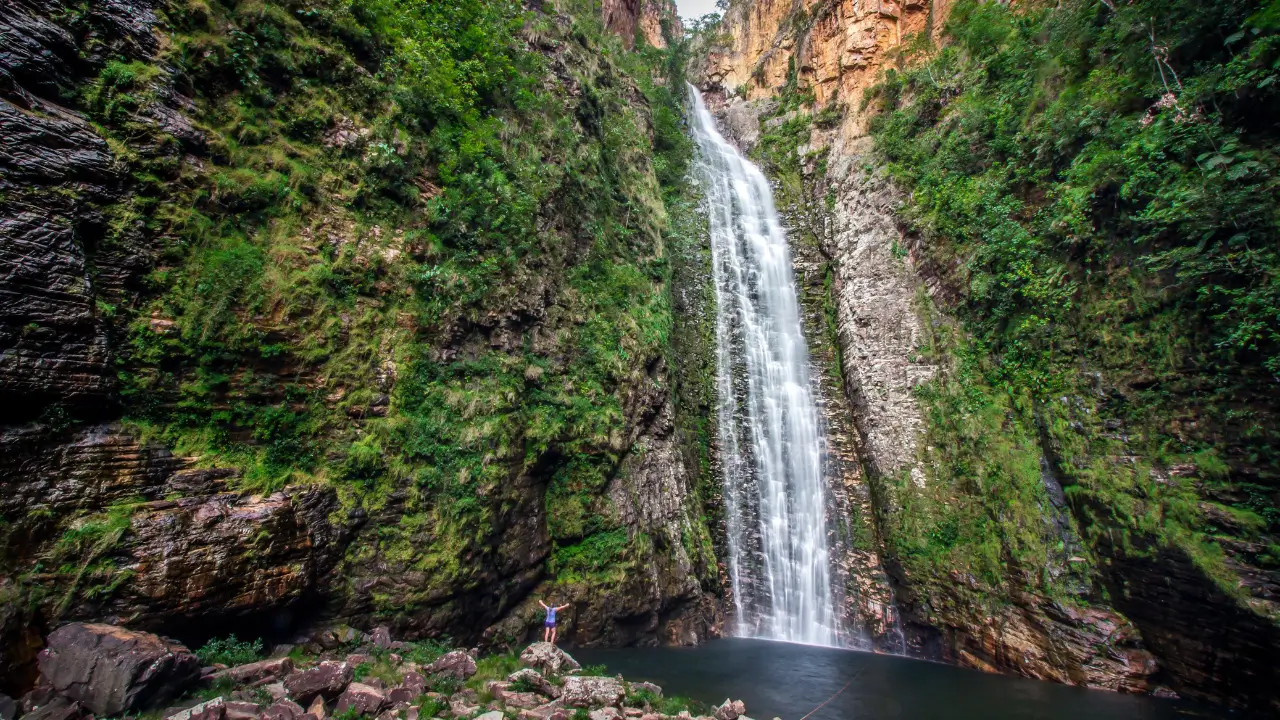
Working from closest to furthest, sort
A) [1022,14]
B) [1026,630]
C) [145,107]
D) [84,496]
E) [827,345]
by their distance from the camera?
[84,496] < [145,107] < [1026,630] < [1022,14] < [827,345]

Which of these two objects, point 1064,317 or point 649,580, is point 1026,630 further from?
point 649,580

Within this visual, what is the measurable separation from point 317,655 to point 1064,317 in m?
14.7

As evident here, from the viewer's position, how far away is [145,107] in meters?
6.94

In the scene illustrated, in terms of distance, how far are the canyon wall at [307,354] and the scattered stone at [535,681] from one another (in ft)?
6.96

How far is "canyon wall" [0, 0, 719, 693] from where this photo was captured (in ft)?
19.0

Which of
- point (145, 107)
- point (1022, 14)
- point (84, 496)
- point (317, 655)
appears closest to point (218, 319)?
point (84, 496)

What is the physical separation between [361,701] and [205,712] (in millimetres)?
1442

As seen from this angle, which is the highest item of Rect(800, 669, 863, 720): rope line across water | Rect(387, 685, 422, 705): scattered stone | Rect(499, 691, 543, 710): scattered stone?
Rect(387, 685, 422, 705): scattered stone

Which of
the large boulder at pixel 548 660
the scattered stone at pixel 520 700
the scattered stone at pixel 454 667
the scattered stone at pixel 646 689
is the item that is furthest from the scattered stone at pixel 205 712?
the scattered stone at pixel 646 689

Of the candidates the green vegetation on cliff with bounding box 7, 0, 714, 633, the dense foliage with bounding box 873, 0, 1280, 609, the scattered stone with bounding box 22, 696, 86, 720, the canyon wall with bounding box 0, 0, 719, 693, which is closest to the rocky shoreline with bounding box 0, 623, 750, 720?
the scattered stone with bounding box 22, 696, 86, 720

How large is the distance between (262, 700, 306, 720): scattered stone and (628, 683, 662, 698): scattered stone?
4448mm

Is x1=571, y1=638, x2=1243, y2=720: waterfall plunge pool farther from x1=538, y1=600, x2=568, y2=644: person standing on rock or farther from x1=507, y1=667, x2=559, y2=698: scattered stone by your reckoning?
x1=507, y1=667, x2=559, y2=698: scattered stone

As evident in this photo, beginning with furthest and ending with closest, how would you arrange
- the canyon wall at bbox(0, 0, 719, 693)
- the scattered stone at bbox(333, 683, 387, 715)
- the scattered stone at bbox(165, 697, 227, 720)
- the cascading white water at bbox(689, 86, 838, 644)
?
the cascading white water at bbox(689, 86, 838, 644) < the canyon wall at bbox(0, 0, 719, 693) < the scattered stone at bbox(333, 683, 387, 715) < the scattered stone at bbox(165, 697, 227, 720)

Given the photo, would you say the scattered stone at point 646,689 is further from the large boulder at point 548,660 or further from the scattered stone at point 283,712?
the scattered stone at point 283,712
